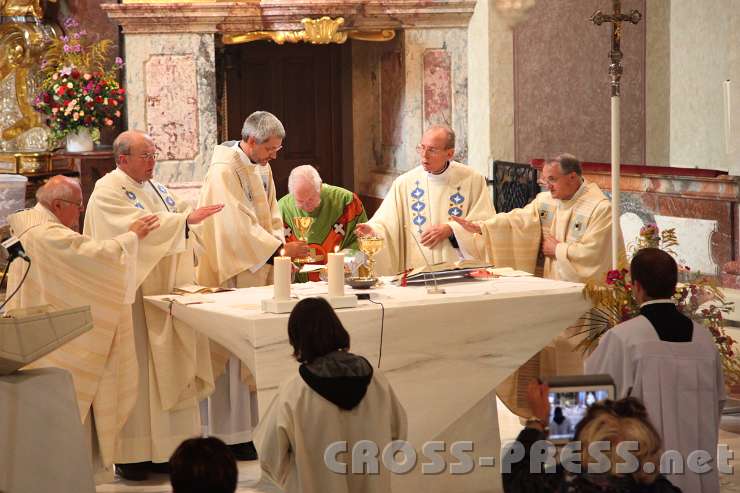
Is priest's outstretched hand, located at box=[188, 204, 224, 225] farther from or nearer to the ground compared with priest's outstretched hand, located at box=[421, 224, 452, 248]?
farther from the ground

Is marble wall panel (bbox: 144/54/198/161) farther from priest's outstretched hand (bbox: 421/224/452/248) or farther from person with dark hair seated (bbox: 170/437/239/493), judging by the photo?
person with dark hair seated (bbox: 170/437/239/493)

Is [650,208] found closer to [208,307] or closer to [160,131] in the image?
[160,131]

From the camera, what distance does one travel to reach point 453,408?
16.9 ft

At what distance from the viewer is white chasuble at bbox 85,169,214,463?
5598mm

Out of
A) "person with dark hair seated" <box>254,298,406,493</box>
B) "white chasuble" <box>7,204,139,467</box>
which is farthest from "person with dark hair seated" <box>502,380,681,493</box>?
"white chasuble" <box>7,204,139,467</box>

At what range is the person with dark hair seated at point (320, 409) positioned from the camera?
3494 millimetres

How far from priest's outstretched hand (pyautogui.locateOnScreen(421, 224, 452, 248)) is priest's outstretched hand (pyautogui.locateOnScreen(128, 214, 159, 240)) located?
58.5 inches

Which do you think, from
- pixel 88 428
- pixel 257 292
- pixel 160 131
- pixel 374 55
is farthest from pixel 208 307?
pixel 374 55

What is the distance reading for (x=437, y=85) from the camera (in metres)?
10.3

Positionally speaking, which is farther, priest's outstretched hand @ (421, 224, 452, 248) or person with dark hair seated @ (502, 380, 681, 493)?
priest's outstretched hand @ (421, 224, 452, 248)

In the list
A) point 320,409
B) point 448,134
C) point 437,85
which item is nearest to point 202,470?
point 320,409

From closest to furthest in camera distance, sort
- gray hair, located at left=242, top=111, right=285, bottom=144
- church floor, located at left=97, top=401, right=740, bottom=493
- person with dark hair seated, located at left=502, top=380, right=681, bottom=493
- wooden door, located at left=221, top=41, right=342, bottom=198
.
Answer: person with dark hair seated, located at left=502, top=380, right=681, bottom=493
church floor, located at left=97, top=401, right=740, bottom=493
gray hair, located at left=242, top=111, right=285, bottom=144
wooden door, located at left=221, top=41, right=342, bottom=198

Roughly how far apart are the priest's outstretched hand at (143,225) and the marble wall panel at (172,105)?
4.34 m

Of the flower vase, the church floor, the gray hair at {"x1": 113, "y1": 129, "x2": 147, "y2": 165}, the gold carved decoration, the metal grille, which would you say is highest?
the gold carved decoration
